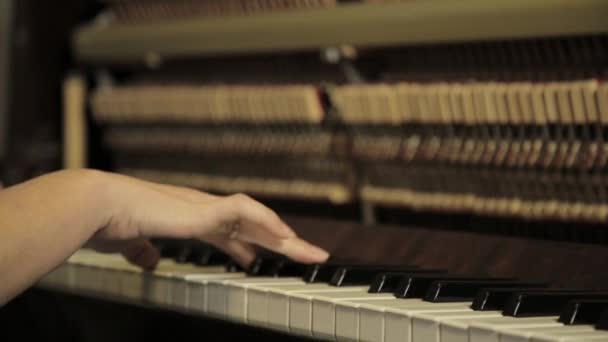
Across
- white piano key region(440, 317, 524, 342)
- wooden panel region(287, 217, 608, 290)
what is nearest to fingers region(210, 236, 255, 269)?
wooden panel region(287, 217, 608, 290)

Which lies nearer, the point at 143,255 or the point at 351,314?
the point at 351,314

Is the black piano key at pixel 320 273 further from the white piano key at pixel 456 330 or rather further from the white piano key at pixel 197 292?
the white piano key at pixel 456 330

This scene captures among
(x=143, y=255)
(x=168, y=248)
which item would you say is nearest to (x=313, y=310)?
(x=143, y=255)

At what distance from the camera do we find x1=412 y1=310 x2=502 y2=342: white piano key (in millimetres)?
1507

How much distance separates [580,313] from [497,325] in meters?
0.14

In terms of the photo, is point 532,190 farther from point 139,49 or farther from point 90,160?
point 90,160

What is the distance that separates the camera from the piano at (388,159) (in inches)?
69.0

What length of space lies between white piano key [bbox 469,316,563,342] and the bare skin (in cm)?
50

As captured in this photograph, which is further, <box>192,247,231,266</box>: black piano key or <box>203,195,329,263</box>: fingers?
<box>192,247,231,266</box>: black piano key

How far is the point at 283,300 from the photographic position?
1801 mm

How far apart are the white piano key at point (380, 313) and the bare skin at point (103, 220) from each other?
322 mm

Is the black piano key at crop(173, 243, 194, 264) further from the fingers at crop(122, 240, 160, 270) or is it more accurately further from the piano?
the fingers at crop(122, 240, 160, 270)

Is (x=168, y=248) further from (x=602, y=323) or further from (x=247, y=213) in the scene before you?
(x=602, y=323)

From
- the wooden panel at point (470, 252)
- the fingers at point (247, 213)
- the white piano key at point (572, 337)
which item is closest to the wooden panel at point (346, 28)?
the wooden panel at point (470, 252)
